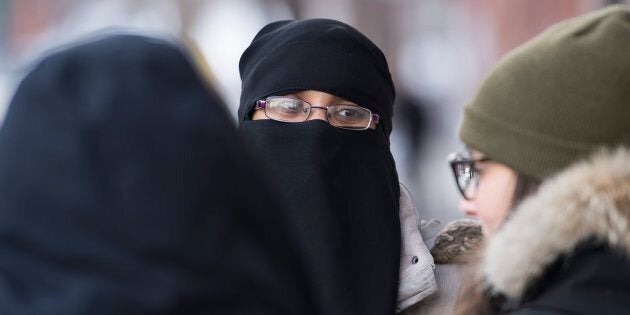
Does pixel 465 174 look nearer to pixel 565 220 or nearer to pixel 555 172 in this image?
pixel 555 172

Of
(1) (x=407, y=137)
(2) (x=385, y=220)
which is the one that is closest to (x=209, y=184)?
(2) (x=385, y=220)

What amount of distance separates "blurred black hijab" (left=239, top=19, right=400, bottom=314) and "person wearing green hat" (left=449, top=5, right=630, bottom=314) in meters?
0.60

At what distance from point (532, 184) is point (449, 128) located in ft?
17.4

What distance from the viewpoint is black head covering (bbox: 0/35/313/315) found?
1.35 metres

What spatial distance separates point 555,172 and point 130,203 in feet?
2.96

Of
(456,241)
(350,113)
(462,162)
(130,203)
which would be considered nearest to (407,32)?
(350,113)

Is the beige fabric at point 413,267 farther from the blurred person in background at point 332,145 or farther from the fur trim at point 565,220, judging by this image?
the fur trim at point 565,220

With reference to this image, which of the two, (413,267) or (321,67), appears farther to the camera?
(321,67)

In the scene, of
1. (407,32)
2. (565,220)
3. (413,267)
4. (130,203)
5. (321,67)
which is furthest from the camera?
(407,32)

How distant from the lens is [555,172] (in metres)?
1.92

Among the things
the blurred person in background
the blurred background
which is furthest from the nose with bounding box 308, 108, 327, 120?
the blurred background

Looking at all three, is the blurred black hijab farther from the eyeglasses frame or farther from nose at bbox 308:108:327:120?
the eyeglasses frame

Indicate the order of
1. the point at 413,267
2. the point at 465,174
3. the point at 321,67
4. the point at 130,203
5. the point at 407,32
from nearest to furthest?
the point at 130,203 < the point at 465,174 < the point at 413,267 < the point at 321,67 < the point at 407,32

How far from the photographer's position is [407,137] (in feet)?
23.2
